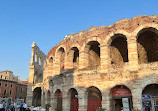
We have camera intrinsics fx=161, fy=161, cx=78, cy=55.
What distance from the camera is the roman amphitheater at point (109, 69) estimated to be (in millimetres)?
13031

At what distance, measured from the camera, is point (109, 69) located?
14.3m

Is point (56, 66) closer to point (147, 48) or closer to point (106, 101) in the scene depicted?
point (106, 101)

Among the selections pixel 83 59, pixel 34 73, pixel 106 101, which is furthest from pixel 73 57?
pixel 34 73

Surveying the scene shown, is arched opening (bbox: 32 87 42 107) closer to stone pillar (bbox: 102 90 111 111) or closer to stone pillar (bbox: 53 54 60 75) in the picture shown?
stone pillar (bbox: 53 54 60 75)

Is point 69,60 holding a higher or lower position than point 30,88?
higher

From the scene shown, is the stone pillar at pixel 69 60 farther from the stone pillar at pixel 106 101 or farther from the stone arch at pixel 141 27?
the stone arch at pixel 141 27

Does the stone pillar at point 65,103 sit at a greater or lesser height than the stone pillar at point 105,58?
lesser

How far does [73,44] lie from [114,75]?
611cm

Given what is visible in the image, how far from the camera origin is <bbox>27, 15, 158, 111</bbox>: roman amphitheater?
1303cm

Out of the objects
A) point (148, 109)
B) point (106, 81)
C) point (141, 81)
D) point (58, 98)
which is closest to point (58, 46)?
point (58, 98)

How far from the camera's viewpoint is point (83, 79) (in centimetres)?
1557

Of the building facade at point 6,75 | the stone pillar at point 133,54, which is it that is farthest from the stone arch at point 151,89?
the building facade at point 6,75

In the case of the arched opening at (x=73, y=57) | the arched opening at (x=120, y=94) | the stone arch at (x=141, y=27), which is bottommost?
the arched opening at (x=120, y=94)

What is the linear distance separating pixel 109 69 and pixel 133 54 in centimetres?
242
